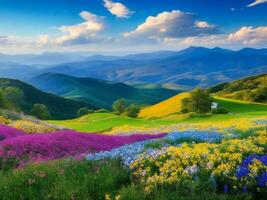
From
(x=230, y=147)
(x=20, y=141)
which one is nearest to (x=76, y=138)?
(x=20, y=141)

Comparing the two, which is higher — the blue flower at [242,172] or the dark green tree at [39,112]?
the blue flower at [242,172]

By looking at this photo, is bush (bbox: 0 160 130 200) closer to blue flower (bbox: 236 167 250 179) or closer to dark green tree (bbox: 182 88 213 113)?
blue flower (bbox: 236 167 250 179)

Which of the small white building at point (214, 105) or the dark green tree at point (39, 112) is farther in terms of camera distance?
the dark green tree at point (39, 112)

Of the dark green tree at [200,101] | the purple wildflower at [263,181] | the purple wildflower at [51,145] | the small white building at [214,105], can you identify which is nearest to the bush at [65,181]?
the purple wildflower at [51,145]

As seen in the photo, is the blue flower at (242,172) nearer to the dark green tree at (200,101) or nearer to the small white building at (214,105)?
the small white building at (214,105)

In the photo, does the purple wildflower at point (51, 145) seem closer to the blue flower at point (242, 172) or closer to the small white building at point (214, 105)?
the blue flower at point (242, 172)

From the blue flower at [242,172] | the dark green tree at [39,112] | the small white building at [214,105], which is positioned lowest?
the dark green tree at [39,112]

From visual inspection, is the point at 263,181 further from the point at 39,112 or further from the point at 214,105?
the point at 39,112

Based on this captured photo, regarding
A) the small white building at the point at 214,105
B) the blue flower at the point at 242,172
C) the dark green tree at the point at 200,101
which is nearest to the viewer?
the blue flower at the point at 242,172

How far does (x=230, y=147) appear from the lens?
1004 cm

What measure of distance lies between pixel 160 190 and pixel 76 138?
396 inches

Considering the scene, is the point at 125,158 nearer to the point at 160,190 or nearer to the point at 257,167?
the point at 160,190

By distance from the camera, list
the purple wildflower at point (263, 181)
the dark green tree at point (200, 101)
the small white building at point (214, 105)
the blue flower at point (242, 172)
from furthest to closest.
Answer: the dark green tree at point (200, 101), the small white building at point (214, 105), the blue flower at point (242, 172), the purple wildflower at point (263, 181)

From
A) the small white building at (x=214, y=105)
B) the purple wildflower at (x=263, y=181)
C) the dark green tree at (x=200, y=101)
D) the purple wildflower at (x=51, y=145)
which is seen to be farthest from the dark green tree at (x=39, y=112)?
the purple wildflower at (x=263, y=181)
